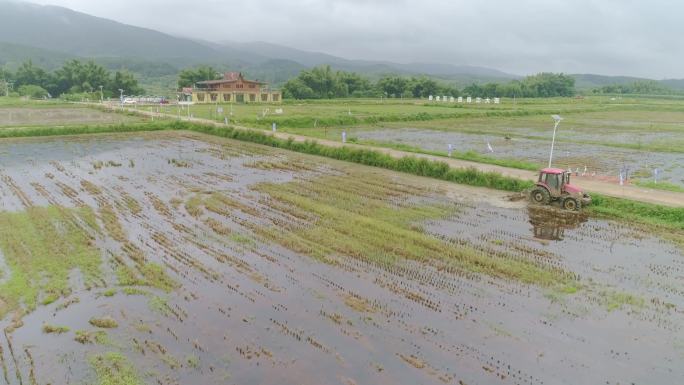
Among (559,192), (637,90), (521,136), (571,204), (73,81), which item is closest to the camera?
(571,204)

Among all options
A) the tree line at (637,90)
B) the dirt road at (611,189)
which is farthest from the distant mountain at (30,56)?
the dirt road at (611,189)

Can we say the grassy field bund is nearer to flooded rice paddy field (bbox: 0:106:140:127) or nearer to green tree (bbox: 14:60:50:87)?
flooded rice paddy field (bbox: 0:106:140:127)

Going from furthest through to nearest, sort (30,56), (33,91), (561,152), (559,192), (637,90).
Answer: (30,56) → (637,90) → (33,91) → (561,152) → (559,192)

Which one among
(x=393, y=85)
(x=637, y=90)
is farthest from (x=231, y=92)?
(x=637, y=90)

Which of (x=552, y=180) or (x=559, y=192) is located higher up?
(x=552, y=180)

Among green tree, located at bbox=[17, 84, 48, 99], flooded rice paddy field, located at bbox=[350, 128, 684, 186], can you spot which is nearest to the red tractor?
flooded rice paddy field, located at bbox=[350, 128, 684, 186]

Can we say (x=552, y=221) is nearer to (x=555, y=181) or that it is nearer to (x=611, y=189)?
(x=555, y=181)

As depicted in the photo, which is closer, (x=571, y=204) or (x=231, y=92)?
(x=571, y=204)

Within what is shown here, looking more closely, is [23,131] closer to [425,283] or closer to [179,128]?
[179,128]
